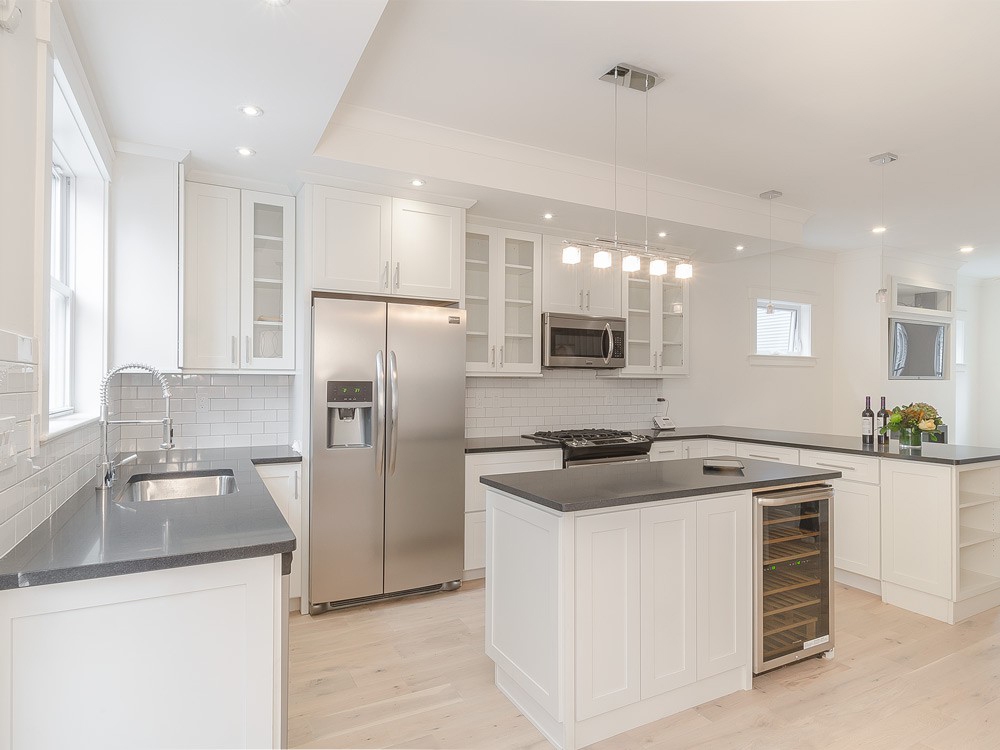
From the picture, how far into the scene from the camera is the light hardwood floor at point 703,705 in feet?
7.35

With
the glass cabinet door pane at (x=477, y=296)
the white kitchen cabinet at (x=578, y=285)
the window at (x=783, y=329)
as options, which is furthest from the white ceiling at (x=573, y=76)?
the window at (x=783, y=329)

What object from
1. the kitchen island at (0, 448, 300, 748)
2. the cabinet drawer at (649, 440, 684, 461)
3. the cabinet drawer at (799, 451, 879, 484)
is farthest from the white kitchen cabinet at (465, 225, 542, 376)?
the kitchen island at (0, 448, 300, 748)

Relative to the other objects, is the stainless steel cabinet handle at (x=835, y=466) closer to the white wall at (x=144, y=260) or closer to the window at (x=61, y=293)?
the white wall at (x=144, y=260)

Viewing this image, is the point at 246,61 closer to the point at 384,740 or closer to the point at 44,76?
the point at 44,76

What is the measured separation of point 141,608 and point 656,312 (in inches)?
176

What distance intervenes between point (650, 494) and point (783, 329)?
4.79 m

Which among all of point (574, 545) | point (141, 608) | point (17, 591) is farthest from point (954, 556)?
point (17, 591)

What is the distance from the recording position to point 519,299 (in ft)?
14.9

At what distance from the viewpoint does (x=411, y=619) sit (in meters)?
3.37

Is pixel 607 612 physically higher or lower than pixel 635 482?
lower

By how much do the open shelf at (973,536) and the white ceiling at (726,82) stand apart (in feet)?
7.68

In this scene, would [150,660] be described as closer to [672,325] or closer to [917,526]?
[917,526]

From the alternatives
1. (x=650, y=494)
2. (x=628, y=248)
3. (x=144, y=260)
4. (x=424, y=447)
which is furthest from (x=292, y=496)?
(x=628, y=248)

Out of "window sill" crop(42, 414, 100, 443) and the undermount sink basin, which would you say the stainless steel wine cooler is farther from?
"window sill" crop(42, 414, 100, 443)
